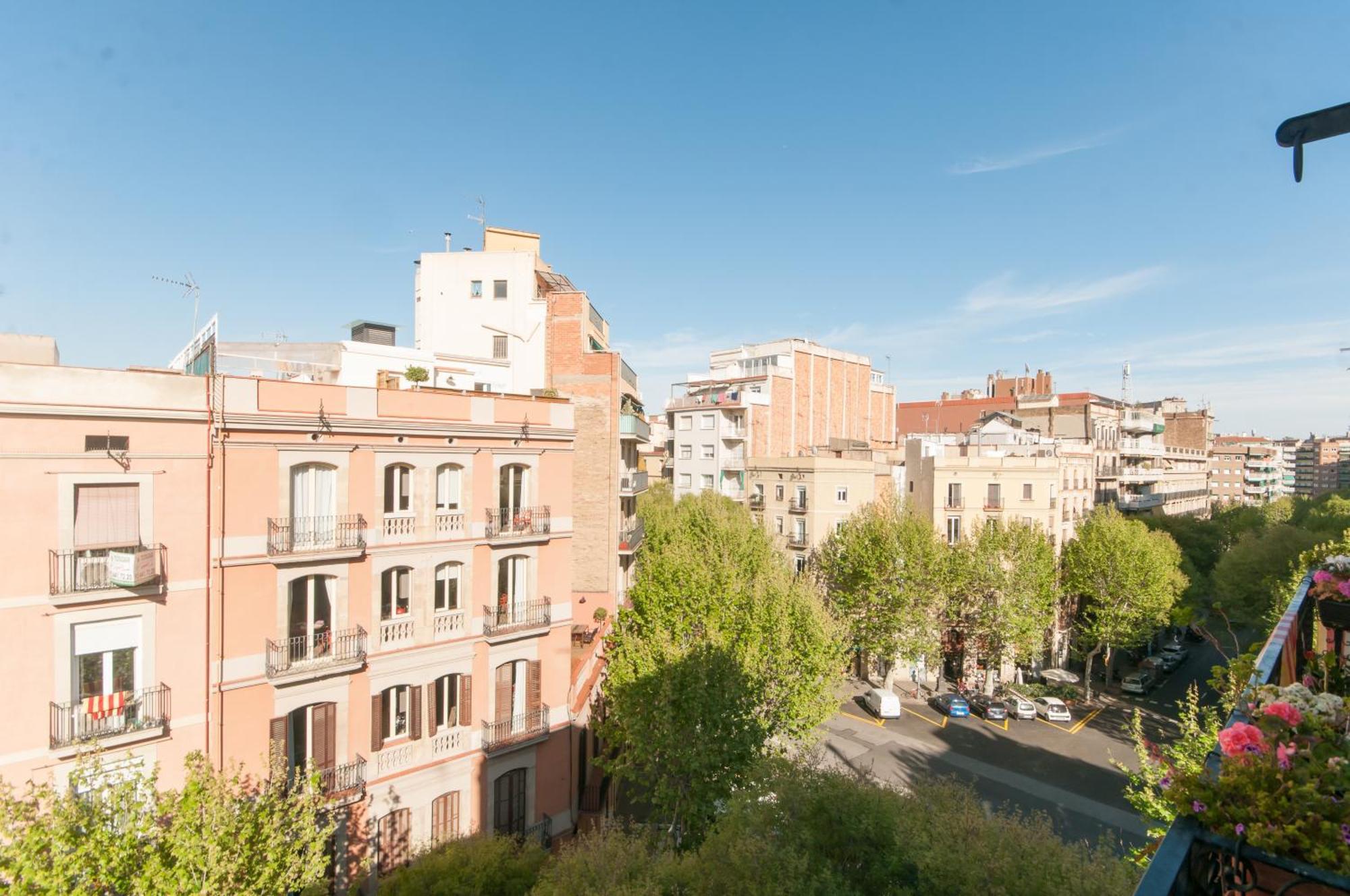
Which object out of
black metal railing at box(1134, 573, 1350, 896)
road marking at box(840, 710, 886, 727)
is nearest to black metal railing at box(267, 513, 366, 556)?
black metal railing at box(1134, 573, 1350, 896)

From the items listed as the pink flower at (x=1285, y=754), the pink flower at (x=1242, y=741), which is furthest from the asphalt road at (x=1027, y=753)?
the pink flower at (x=1285, y=754)

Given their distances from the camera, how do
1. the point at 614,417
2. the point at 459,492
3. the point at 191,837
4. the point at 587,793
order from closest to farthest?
the point at 191,837
the point at 459,492
the point at 587,793
the point at 614,417

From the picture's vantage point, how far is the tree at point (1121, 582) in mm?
39594

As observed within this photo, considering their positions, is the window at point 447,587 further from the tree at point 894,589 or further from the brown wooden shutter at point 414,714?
the tree at point 894,589

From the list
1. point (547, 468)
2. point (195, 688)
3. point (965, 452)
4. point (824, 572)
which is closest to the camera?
point (195, 688)

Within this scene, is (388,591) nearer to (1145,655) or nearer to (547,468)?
(547,468)

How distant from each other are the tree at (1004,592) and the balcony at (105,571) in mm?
36758

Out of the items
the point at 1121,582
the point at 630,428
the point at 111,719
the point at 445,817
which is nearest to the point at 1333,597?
the point at 445,817

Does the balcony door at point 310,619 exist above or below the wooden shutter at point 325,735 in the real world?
above

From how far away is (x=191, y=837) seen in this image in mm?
11297

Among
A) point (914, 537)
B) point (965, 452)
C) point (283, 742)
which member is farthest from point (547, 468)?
point (965, 452)

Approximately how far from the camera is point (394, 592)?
18.9 meters

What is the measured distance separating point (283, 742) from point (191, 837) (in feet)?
19.0

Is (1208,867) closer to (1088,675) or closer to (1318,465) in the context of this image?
(1088,675)
